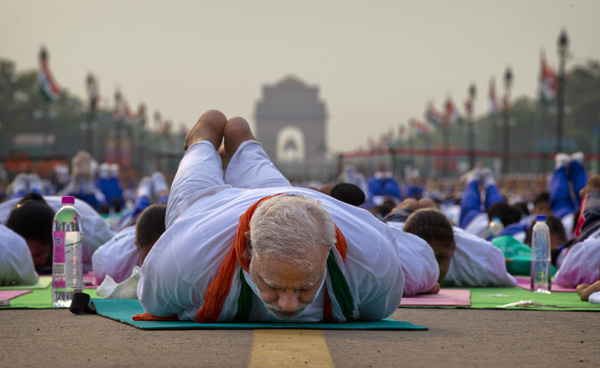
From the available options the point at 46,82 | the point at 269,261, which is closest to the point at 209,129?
the point at 269,261

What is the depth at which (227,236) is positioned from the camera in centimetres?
479

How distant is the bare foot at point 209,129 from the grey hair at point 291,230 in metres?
2.41

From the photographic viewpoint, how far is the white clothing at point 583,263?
7617 millimetres

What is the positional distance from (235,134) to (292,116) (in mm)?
128734

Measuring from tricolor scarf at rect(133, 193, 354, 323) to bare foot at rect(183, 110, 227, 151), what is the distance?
186 cm

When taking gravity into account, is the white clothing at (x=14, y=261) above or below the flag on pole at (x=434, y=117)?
below

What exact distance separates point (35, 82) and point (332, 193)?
92886 mm

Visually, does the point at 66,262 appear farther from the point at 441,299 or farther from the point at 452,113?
the point at 452,113

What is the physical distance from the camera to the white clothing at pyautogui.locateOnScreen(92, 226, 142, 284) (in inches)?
306

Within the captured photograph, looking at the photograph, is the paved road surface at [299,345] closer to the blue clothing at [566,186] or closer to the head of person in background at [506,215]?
the head of person in background at [506,215]

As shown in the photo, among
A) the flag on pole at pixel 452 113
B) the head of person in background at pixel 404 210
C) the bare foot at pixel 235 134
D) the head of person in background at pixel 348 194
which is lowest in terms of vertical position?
the head of person in background at pixel 404 210

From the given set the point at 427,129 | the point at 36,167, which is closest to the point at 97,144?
the point at 427,129

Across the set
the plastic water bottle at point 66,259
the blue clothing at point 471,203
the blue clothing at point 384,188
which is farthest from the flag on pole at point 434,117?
the plastic water bottle at point 66,259

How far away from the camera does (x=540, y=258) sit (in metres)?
7.91
